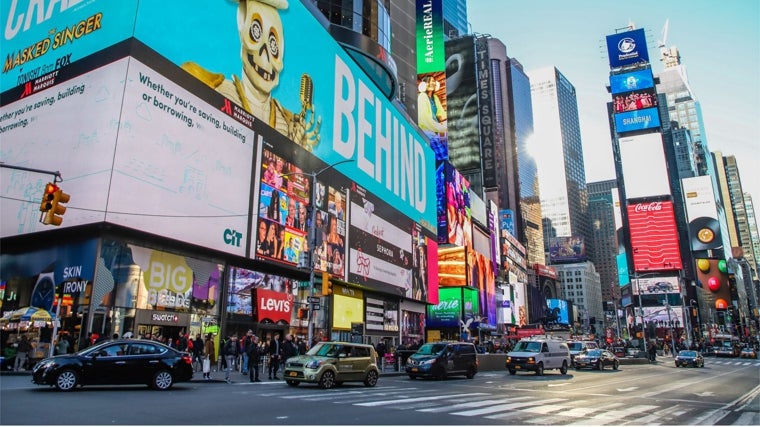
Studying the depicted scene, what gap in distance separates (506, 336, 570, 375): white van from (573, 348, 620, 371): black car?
16.5ft

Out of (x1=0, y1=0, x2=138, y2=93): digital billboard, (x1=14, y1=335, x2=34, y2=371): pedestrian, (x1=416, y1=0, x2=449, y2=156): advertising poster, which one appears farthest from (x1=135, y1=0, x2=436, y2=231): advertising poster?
(x1=416, y1=0, x2=449, y2=156): advertising poster

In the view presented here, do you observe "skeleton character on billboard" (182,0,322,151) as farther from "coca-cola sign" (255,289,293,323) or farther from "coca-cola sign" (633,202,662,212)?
"coca-cola sign" (633,202,662,212)

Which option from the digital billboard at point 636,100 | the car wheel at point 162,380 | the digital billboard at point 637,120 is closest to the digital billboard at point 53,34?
the car wheel at point 162,380

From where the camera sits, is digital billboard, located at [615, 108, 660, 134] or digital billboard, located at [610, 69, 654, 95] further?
digital billboard, located at [615, 108, 660, 134]

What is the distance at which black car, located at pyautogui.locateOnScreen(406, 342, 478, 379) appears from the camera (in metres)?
26.3

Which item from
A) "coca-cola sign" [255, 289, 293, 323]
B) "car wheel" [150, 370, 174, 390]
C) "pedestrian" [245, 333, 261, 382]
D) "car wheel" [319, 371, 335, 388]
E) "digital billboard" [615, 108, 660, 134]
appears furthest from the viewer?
"digital billboard" [615, 108, 660, 134]

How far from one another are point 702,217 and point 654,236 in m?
27.5

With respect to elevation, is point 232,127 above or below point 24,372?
above

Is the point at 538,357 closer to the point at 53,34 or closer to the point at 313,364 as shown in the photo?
the point at 313,364

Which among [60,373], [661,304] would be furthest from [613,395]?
[661,304]

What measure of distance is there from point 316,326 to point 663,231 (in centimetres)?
13368

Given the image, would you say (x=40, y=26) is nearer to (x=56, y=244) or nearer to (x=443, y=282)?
(x=56, y=244)

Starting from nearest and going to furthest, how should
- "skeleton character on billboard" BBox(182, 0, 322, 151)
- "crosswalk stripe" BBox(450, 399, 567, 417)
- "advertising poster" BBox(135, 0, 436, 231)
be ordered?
"crosswalk stripe" BBox(450, 399, 567, 417)
"advertising poster" BBox(135, 0, 436, 231)
"skeleton character on billboard" BBox(182, 0, 322, 151)

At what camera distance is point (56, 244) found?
2544cm
